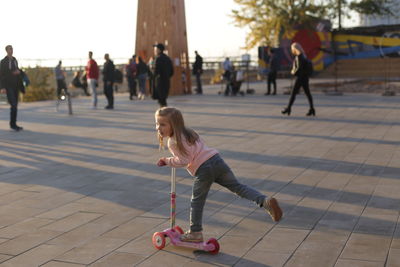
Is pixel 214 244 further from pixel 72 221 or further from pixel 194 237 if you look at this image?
pixel 72 221

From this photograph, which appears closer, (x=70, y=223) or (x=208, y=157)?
(x=208, y=157)

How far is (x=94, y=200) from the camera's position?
23.5 ft

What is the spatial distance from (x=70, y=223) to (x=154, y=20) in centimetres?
1991

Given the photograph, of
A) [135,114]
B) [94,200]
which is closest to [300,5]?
[135,114]

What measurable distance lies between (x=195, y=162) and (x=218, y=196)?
2.21 m

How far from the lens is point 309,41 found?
42031 mm

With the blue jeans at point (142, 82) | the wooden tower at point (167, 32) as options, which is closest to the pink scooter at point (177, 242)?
the blue jeans at point (142, 82)

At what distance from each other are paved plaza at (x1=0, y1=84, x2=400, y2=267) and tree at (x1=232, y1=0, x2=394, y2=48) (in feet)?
93.9

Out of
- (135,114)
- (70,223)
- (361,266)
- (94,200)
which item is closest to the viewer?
(361,266)

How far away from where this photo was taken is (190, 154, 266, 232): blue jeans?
16.7ft

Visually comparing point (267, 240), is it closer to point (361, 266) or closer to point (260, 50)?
point (361, 266)

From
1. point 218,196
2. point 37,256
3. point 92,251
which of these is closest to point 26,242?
point 37,256

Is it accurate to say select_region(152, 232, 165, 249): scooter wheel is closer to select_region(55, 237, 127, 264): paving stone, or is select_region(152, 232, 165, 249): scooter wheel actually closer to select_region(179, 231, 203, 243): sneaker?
select_region(179, 231, 203, 243): sneaker

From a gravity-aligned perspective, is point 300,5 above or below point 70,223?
above
